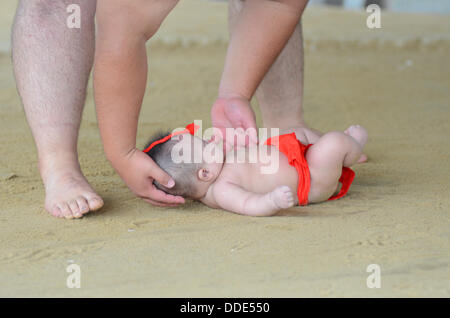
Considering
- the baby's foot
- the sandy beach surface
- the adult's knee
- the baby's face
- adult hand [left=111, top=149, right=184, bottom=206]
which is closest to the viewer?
the sandy beach surface

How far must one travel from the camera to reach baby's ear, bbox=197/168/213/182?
1.83 metres

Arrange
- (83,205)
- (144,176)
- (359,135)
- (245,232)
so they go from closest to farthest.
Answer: (245,232), (83,205), (144,176), (359,135)

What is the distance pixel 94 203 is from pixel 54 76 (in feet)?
1.32

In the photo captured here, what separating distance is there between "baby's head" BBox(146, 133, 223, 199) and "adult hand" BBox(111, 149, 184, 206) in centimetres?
4

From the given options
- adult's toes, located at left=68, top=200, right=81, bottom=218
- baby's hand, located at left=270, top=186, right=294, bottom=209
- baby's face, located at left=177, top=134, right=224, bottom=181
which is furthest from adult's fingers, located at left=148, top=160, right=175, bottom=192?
baby's hand, located at left=270, top=186, right=294, bottom=209

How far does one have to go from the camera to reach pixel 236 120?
195cm

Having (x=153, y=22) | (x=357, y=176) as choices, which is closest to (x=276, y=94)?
(x=357, y=176)

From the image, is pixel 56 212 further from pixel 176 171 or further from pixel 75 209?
pixel 176 171

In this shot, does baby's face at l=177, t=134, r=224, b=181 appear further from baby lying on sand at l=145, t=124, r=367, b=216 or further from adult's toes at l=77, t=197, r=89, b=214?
adult's toes at l=77, t=197, r=89, b=214

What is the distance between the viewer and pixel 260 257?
54.4 inches

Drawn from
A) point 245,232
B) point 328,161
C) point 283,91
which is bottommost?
point 245,232

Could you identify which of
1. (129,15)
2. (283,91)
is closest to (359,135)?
(283,91)

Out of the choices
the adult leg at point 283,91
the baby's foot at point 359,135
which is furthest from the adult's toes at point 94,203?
the adult leg at point 283,91
